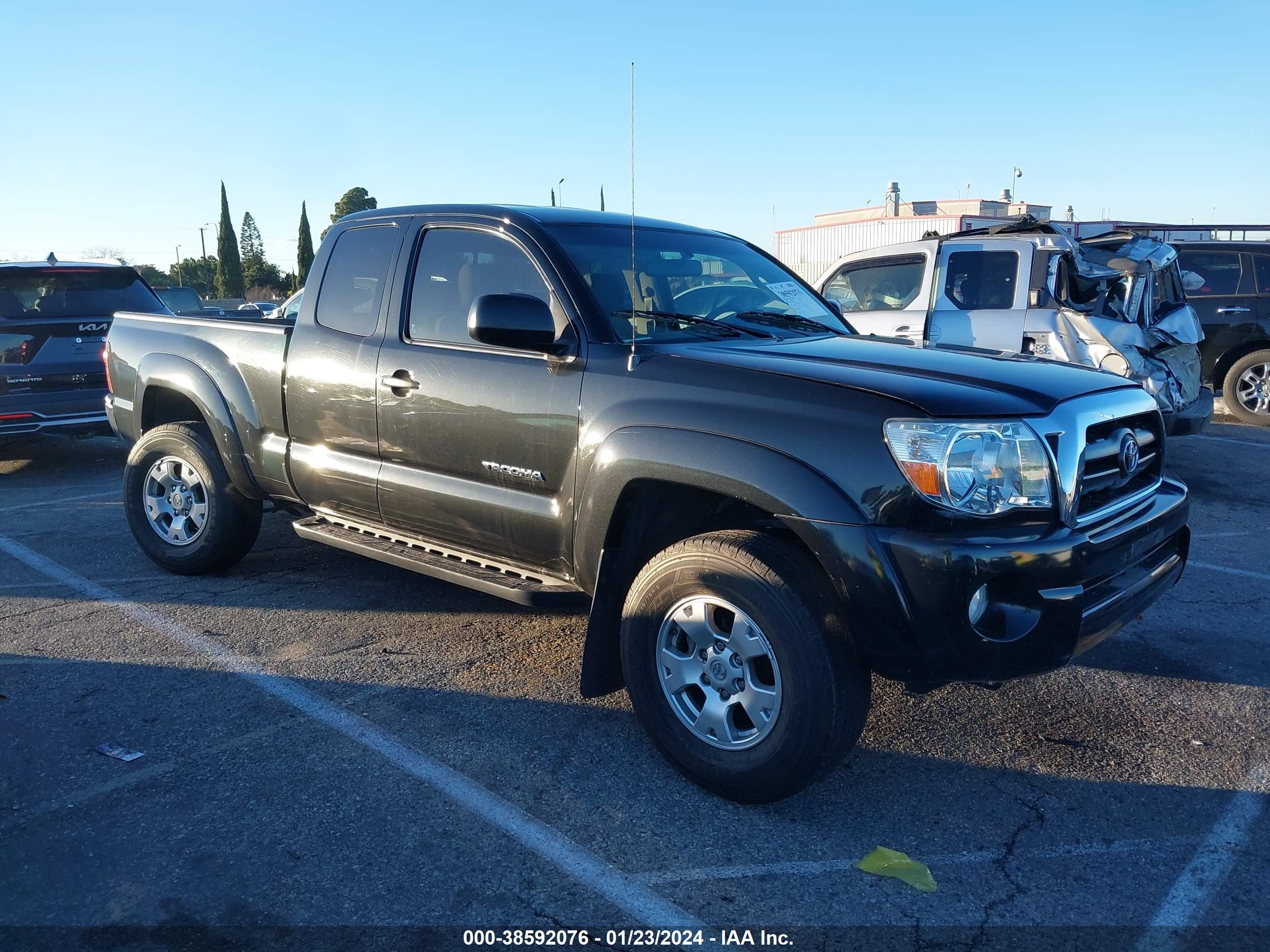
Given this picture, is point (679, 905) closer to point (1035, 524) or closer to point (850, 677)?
point (850, 677)

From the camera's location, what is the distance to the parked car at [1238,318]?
10984 mm

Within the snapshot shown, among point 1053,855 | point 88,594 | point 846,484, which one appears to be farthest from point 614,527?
point 88,594

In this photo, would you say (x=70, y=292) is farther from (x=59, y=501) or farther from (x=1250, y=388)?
(x=1250, y=388)

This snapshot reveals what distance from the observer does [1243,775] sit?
3.38m

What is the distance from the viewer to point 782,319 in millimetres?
4262

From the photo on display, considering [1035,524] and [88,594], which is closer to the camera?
[1035,524]

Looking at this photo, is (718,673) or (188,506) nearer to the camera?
(718,673)

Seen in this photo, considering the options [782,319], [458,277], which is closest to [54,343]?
[458,277]

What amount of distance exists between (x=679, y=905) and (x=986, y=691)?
1935 millimetres

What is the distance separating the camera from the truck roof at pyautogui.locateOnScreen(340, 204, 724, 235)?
4117 millimetres

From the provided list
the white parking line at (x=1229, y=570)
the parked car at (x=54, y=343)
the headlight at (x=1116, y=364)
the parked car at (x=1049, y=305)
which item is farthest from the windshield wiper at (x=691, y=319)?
the parked car at (x=54, y=343)

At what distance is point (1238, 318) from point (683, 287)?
370 inches

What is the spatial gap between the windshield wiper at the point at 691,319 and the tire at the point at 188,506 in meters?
2.57

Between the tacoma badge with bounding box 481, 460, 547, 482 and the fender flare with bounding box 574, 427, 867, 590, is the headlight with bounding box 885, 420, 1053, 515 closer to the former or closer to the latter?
the fender flare with bounding box 574, 427, 867, 590
